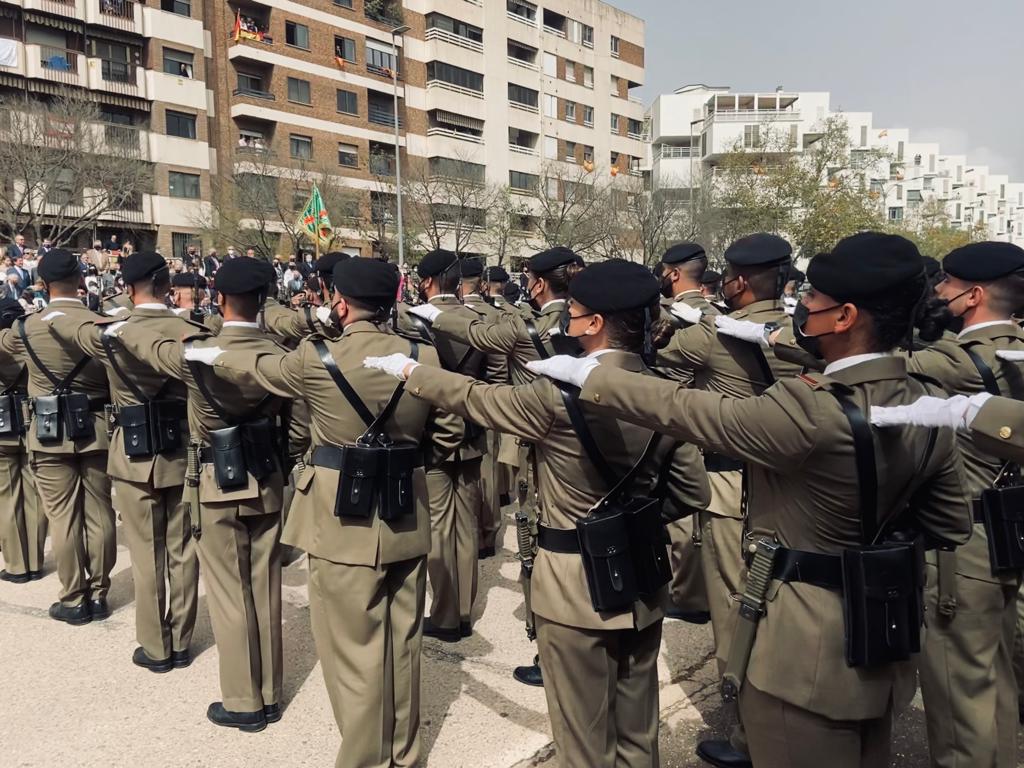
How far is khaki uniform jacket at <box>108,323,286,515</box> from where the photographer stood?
12.9 feet

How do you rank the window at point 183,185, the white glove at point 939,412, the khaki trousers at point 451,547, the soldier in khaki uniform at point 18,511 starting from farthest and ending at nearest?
1. the window at point 183,185
2. the soldier in khaki uniform at point 18,511
3. the khaki trousers at point 451,547
4. the white glove at point 939,412

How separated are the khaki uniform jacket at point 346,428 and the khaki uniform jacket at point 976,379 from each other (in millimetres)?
2218

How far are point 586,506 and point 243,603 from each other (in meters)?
2.20

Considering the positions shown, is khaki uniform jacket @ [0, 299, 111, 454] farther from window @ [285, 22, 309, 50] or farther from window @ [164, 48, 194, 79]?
window @ [285, 22, 309, 50]

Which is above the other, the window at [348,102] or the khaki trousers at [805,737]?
the window at [348,102]

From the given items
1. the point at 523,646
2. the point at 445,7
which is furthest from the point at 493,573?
the point at 445,7

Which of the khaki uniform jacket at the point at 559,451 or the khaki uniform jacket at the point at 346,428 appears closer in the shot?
the khaki uniform jacket at the point at 559,451

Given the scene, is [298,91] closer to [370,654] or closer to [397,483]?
[397,483]

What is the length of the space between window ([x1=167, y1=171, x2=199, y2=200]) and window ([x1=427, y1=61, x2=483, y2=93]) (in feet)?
50.9

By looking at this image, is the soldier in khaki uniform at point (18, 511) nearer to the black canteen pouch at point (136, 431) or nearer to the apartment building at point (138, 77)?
the black canteen pouch at point (136, 431)

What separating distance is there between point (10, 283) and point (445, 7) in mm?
34011

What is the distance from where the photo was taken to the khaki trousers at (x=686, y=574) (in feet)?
17.7

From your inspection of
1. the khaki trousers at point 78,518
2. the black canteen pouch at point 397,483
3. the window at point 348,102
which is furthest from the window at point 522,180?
the black canteen pouch at point 397,483

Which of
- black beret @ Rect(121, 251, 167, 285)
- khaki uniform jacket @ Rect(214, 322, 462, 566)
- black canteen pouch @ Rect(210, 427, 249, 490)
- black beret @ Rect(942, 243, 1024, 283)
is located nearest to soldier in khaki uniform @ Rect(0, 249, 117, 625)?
black beret @ Rect(121, 251, 167, 285)
